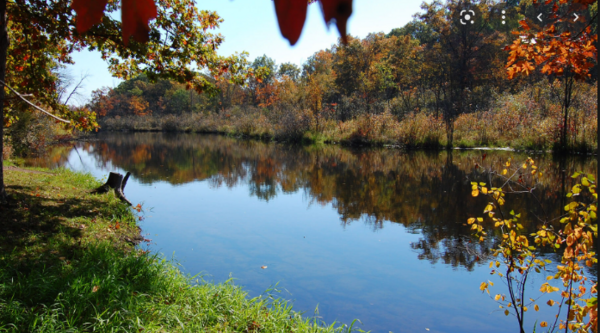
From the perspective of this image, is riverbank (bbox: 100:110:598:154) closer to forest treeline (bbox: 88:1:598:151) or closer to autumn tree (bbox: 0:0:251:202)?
Answer: forest treeline (bbox: 88:1:598:151)

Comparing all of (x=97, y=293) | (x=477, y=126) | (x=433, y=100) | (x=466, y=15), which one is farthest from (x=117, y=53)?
(x=433, y=100)

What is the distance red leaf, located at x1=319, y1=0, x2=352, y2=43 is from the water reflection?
12.1 ft

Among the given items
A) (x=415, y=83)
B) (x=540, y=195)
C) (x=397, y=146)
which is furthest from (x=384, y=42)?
(x=540, y=195)

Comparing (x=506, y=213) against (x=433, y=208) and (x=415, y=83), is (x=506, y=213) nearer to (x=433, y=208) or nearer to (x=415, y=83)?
(x=433, y=208)

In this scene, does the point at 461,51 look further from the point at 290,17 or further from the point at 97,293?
the point at 290,17

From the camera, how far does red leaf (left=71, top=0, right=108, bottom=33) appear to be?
449 millimetres

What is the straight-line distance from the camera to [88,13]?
46cm

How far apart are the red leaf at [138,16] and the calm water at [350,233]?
3.92 metres

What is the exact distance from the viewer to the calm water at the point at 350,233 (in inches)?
171

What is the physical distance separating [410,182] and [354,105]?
18.1 m

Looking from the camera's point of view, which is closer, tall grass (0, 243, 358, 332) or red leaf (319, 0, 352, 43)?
red leaf (319, 0, 352, 43)

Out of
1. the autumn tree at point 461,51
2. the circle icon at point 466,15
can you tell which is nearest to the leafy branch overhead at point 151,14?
the autumn tree at point 461,51

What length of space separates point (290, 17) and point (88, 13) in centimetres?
24

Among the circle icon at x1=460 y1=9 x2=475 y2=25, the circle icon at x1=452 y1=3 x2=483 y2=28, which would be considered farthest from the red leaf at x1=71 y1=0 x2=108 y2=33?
the circle icon at x1=460 y1=9 x2=475 y2=25
